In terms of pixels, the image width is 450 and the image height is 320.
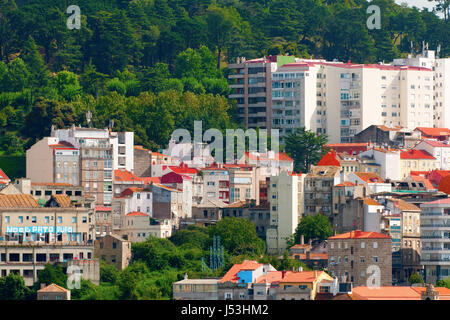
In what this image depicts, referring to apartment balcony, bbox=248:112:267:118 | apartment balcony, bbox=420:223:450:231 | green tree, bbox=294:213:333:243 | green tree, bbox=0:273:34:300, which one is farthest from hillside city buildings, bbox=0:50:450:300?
apartment balcony, bbox=248:112:267:118

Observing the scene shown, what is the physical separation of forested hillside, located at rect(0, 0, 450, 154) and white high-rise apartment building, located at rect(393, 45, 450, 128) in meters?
11.1

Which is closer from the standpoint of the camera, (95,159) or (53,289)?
(53,289)

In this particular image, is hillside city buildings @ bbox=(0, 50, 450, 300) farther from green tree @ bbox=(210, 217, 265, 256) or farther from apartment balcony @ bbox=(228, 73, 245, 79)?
apartment balcony @ bbox=(228, 73, 245, 79)

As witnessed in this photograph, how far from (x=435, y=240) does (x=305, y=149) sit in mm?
23914

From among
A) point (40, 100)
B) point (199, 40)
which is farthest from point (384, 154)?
point (199, 40)

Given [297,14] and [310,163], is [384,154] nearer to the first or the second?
[310,163]

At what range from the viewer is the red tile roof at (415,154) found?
9962cm

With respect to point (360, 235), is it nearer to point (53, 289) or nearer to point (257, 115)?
point (53, 289)

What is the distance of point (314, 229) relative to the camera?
79.8m

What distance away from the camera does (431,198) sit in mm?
84938

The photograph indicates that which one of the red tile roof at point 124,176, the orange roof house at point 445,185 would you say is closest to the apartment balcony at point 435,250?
the orange roof house at point 445,185

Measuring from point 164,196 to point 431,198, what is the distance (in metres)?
17.3

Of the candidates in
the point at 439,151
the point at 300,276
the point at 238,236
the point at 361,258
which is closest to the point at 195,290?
the point at 300,276

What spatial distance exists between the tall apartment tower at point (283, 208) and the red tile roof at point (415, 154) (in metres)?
18.4
